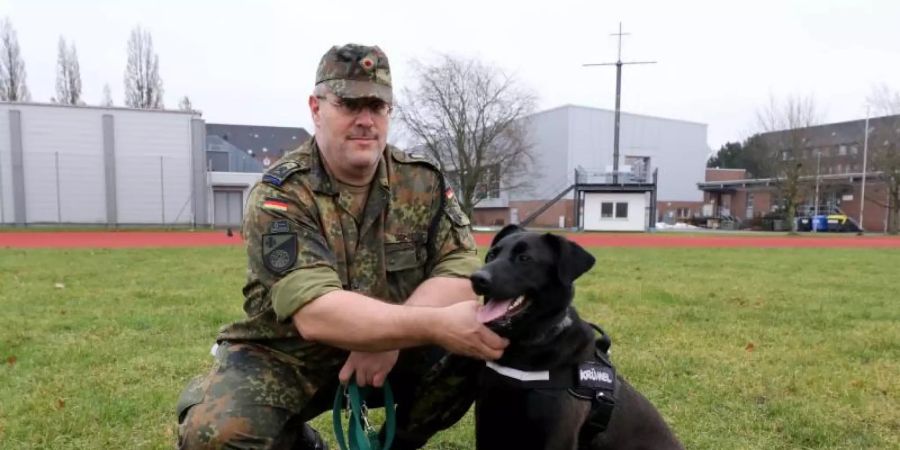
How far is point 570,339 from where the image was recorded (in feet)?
8.94

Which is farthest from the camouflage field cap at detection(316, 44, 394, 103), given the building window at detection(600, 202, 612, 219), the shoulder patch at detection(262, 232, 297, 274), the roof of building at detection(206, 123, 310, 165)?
the roof of building at detection(206, 123, 310, 165)

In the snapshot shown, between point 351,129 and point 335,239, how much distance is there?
0.51m

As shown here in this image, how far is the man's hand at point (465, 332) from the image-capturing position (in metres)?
2.17

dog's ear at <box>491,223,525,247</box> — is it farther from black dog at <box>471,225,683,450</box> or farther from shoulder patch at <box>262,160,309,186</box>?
shoulder patch at <box>262,160,309,186</box>

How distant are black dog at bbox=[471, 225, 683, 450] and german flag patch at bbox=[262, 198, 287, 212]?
0.92m

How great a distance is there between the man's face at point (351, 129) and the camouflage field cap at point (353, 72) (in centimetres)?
4

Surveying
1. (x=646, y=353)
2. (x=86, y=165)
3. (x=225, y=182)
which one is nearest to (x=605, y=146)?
(x=225, y=182)

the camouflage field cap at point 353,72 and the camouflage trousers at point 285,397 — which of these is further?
the camouflage field cap at point 353,72

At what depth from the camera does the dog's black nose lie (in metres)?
2.24

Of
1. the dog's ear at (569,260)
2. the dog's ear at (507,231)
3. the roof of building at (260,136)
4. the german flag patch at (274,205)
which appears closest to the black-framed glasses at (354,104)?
the german flag patch at (274,205)

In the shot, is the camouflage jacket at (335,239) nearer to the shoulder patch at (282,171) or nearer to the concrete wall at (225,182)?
the shoulder patch at (282,171)

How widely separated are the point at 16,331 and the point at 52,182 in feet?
116

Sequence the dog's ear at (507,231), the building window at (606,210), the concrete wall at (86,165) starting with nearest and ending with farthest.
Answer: the dog's ear at (507,231)
the concrete wall at (86,165)
the building window at (606,210)

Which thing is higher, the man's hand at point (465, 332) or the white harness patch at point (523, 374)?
the man's hand at point (465, 332)
